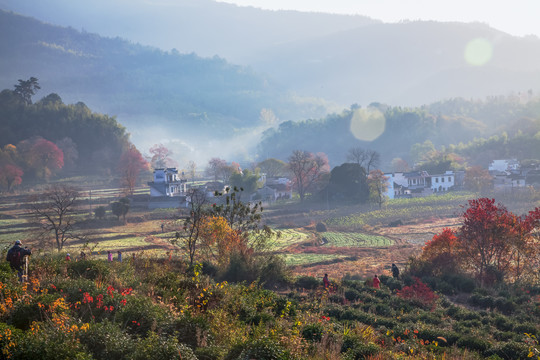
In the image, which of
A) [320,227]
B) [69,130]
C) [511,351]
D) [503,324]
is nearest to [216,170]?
[69,130]

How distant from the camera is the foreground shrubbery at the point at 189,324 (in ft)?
24.5

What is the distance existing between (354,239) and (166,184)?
35113 millimetres

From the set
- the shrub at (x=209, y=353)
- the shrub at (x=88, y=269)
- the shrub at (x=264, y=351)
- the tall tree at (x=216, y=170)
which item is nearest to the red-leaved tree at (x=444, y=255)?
the shrub at (x=88, y=269)

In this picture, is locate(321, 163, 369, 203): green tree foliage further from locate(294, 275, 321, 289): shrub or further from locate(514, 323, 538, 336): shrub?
→ locate(514, 323, 538, 336): shrub

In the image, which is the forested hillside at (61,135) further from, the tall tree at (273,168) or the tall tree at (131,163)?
the tall tree at (273,168)

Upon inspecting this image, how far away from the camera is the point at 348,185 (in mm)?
70062

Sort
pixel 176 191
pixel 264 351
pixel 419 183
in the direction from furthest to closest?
1. pixel 419 183
2. pixel 176 191
3. pixel 264 351

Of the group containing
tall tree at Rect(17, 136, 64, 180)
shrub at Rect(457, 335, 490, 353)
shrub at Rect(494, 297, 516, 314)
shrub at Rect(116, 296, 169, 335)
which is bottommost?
shrub at Rect(494, 297, 516, 314)

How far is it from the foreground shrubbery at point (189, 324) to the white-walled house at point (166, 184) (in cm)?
5699

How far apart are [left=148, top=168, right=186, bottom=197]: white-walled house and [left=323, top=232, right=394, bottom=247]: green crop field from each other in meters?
30.4

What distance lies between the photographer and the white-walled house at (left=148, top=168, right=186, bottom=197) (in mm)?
73188

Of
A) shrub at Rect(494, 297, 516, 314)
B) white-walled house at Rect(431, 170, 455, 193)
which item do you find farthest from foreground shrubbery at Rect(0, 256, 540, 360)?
white-walled house at Rect(431, 170, 455, 193)

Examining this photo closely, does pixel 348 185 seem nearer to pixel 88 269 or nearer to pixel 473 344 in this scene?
pixel 473 344

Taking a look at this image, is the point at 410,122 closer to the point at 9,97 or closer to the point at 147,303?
the point at 9,97
